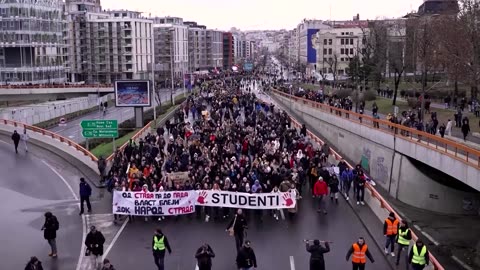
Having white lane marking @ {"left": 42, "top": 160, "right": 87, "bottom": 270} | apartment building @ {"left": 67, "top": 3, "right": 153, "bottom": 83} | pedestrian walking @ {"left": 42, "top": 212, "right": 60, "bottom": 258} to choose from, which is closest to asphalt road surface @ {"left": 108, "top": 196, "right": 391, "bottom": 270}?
white lane marking @ {"left": 42, "top": 160, "right": 87, "bottom": 270}

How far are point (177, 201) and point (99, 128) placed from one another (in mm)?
11254

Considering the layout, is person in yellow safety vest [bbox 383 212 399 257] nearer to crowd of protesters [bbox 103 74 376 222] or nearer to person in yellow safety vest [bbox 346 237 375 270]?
person in yellow safety vest [bbox 346 237 375 270]

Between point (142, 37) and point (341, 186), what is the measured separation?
110251 mm

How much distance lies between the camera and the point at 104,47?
123m

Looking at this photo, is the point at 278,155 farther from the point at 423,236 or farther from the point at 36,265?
the point at 36,265

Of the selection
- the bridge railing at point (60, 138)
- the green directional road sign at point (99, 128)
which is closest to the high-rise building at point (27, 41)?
the bridge railing at point (60, 138)

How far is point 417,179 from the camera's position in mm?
27906

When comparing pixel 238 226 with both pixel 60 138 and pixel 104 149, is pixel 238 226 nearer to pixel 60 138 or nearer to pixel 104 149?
pixel 60 138

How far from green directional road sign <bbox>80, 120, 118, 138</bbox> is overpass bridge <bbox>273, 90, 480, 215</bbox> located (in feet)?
45.9

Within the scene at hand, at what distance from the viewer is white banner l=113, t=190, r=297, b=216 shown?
63.7 ft

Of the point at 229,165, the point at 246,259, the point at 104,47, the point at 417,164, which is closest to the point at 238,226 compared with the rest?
the point at 246,259

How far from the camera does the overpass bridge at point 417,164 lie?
22.5m

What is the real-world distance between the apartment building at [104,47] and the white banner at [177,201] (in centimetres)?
10249

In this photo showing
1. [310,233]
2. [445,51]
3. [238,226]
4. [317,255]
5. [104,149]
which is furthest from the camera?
[445,51]
